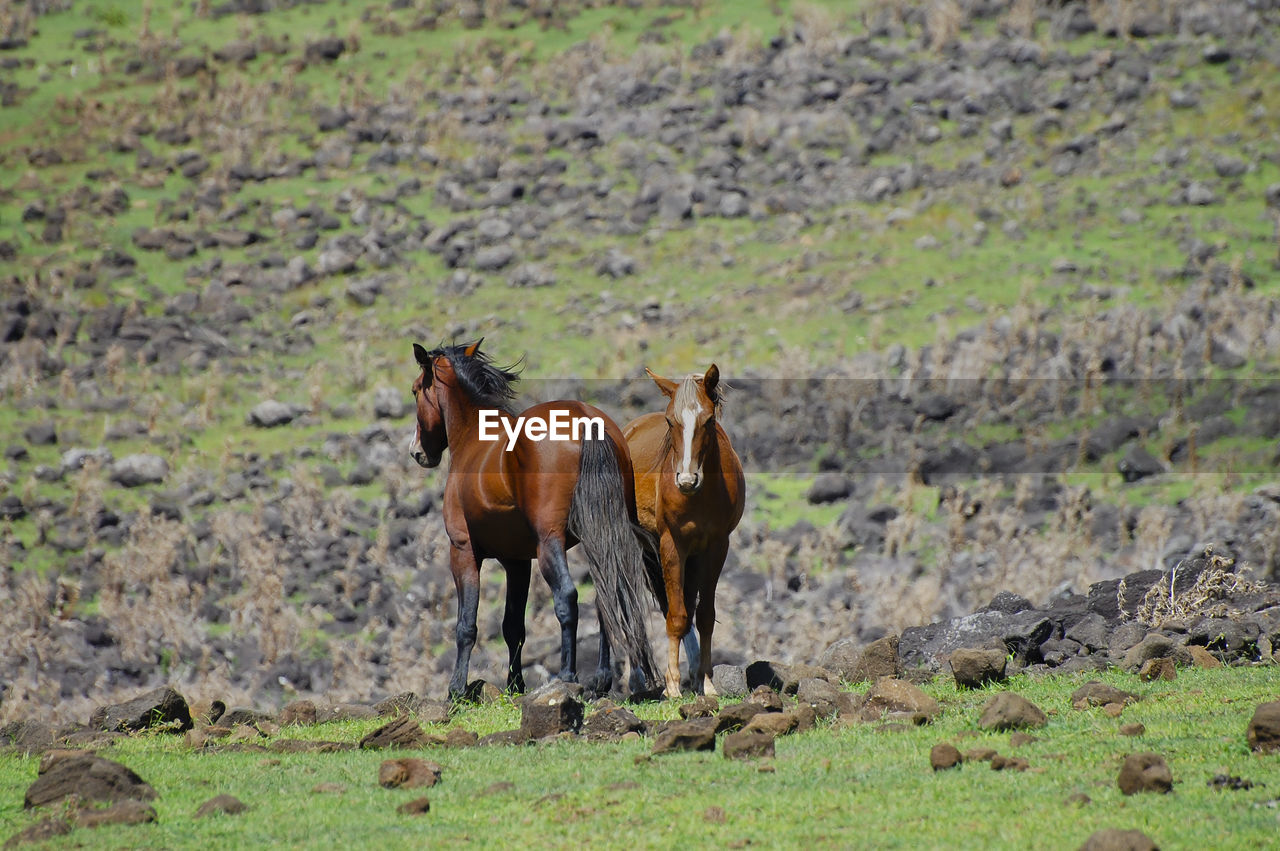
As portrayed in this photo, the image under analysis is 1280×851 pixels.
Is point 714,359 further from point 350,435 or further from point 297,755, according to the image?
point 297,755

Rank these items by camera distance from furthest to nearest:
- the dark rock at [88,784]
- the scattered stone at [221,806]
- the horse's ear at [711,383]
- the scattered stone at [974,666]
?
1. the horse's ear at [711,383]
2. the scattered stone at [974,666]
3. the dark rock at [88,784]
4. the scattered stone at [221,806]

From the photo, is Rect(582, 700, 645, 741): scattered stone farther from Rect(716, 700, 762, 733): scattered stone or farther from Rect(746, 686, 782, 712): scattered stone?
Rect(746, 686, 782, 712): scattered stone

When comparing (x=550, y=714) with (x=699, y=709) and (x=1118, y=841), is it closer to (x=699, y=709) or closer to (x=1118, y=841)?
(x=699, y=709)

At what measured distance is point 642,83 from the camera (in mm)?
37875

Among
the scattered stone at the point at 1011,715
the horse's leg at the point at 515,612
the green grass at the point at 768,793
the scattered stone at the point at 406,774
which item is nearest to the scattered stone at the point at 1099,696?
the green grass at the point at 768,793

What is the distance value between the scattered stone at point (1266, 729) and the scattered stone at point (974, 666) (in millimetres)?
2622

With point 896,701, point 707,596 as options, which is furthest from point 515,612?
point 896,701

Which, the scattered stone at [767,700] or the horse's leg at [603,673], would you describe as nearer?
the scattered stone at [767,700]

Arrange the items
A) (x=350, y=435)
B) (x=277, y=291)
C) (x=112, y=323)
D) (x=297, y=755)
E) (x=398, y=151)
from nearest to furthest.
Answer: (x=297, y=755), (x=350, y=435), (x=112, y=323), (x=277, y=291), (x=398, y=151)

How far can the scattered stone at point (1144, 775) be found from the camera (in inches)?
263

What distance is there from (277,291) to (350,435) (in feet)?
29.0

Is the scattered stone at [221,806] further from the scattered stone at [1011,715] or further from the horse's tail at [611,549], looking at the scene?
the scattered stone at [1011,715]

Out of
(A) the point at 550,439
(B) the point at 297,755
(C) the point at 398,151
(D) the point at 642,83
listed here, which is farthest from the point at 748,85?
(B) the point at 297,755

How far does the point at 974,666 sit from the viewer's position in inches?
388
